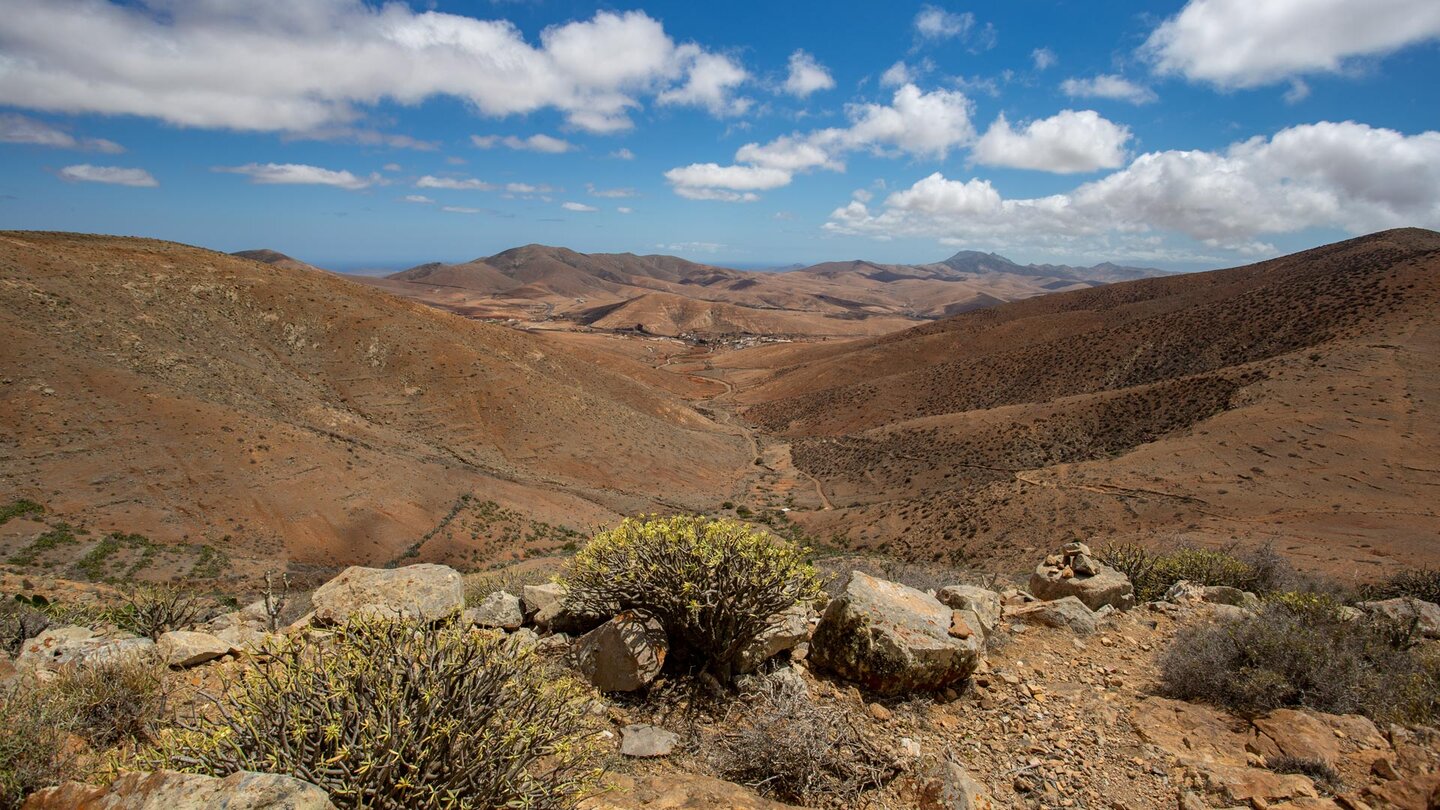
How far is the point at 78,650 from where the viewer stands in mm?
5914

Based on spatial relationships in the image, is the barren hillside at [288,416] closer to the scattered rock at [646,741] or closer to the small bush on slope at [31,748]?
the small bush on slope at [31,748]

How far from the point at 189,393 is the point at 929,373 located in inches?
2092

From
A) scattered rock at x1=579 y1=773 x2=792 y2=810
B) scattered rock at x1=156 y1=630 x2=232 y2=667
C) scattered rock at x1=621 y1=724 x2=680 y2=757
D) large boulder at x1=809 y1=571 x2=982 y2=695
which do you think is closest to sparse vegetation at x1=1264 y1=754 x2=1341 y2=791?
large boulder at x1=809 y1=571 x2=982 y2=695

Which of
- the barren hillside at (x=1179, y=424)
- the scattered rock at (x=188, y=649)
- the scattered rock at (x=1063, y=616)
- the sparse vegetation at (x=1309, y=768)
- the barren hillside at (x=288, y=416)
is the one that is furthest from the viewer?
the barren hillside at (x=288, y=416)

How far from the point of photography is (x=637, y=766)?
4.71 metres

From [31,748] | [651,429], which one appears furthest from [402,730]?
[651,429]

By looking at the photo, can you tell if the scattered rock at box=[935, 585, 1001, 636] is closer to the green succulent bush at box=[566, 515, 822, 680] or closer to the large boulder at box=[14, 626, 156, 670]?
the green succulent bush at box=[566, 515, 822, 680]

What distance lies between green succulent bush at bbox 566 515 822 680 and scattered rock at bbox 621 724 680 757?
2.68 feet

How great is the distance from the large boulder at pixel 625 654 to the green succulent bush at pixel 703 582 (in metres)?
0.13

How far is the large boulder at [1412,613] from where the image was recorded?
7184 mm

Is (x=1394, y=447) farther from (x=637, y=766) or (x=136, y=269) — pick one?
(x=136, y=269)

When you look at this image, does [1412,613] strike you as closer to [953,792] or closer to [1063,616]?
[1063,616]

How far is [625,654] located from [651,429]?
130 ft

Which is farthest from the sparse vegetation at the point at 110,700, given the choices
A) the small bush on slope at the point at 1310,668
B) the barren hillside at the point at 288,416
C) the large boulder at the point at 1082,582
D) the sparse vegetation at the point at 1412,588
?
the barren hillside at the point at 288,416
